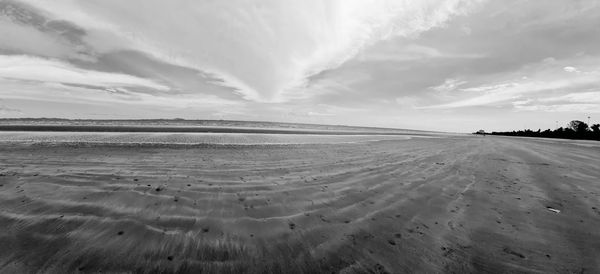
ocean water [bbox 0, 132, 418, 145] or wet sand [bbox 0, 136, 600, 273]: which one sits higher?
ocean water [bbox 0, 132, 418, 145]

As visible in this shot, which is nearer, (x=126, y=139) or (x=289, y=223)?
(x=289, y=223)

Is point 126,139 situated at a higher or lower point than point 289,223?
higher

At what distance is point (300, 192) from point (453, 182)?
469 centimetres

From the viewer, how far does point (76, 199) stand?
4.55 metres

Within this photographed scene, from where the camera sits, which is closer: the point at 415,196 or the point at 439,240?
the point at 439,240

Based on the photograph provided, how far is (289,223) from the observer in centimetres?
385

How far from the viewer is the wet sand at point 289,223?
2.75 m

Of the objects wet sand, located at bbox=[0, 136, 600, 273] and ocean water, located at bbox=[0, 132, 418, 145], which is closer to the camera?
wet sand, located at bbox=[0, 136, 600, 273]

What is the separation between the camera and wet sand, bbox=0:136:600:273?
2.75 m

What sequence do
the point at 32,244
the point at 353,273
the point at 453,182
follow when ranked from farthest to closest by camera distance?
the point at 453,182, the point at 32,244, the point at 353,273

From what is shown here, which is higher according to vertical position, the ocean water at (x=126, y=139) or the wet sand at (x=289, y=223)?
the ocean water at (x=126, y=139)

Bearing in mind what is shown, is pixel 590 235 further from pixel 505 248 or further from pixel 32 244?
pixel 32 244

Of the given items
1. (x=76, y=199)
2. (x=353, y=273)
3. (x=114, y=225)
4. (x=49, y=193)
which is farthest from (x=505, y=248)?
(x=49, y=193)

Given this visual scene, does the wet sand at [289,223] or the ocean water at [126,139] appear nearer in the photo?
the wet sand at [289,223]
